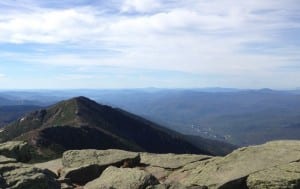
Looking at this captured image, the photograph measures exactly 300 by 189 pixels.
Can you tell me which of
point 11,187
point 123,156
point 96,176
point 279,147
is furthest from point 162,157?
point 11,187

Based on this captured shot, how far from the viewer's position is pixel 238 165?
3203 centimetres

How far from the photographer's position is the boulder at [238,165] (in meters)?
30.1

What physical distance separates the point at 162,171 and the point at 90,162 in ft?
19.9

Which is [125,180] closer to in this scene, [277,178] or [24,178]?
[24,178]

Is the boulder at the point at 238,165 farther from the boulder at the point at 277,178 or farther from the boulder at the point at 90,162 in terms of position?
the boulder at the point at 90,162

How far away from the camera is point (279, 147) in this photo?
35000 millimetres

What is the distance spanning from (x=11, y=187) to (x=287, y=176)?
18167 millimetres

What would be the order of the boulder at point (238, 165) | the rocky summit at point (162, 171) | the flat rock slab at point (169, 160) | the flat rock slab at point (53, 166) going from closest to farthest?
the rocky summit at point (162, 171), the boulder at point (238, 165), the flat rock slab at point (169, 160), the flat rock slab at point (53, 166)

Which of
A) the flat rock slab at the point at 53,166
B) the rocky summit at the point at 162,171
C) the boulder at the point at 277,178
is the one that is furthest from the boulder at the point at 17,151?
the boulder at the point at 277,178

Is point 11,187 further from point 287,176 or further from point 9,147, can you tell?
point 287,176

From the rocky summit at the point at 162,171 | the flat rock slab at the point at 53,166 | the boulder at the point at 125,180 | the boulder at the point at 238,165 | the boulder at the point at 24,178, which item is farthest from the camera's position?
the flat rock slab at the point at 53,166

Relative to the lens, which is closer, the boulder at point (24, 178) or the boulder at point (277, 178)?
the boulder at point (24, 178)

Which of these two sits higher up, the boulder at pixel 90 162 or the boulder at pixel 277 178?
the boulder at pixel 277 178

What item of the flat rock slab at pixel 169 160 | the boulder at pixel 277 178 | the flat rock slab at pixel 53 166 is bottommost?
the flat rock slab at pixel 53 166
